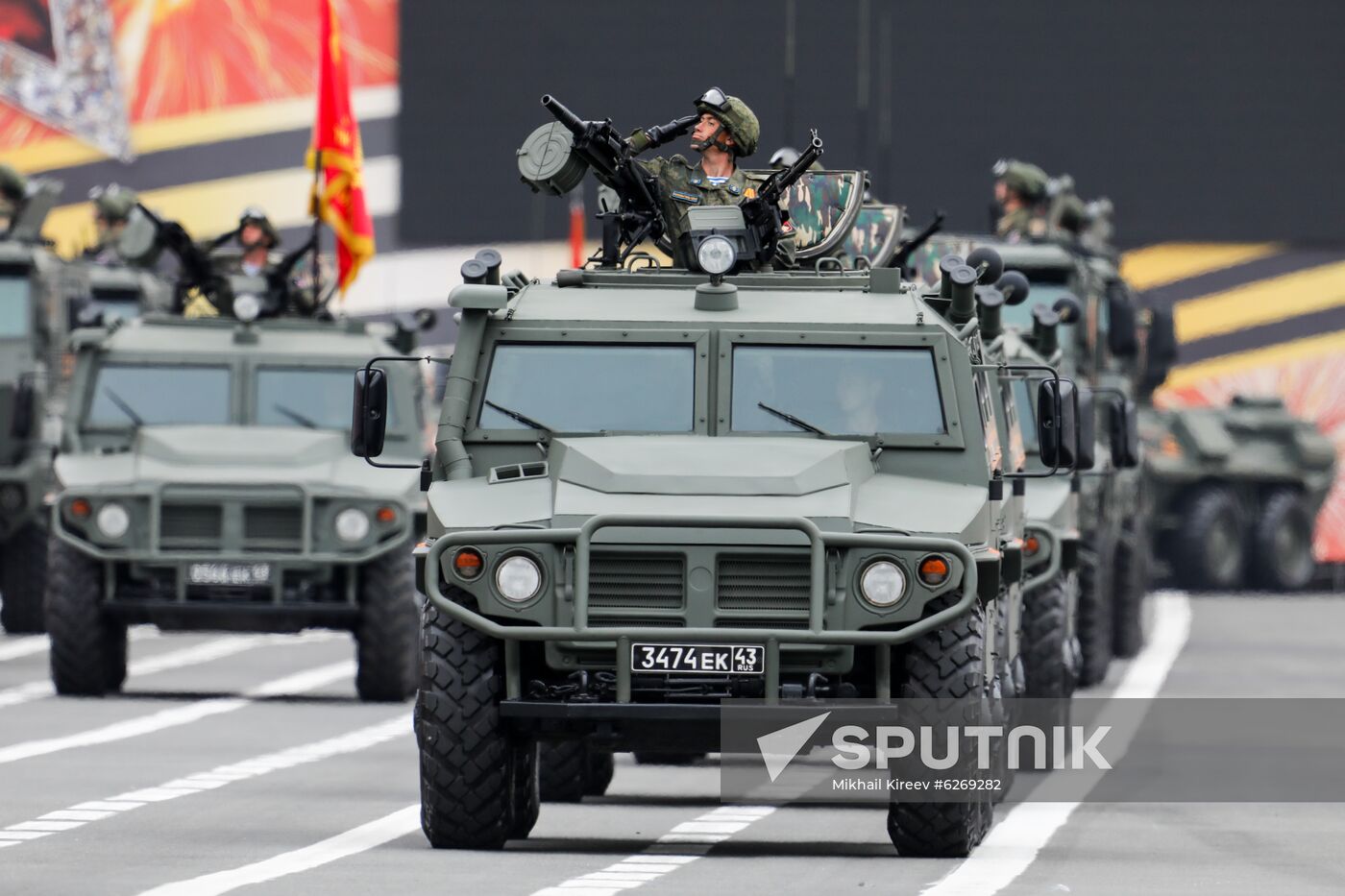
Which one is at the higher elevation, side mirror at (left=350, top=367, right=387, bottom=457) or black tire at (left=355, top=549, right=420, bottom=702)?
side mirror at (left=350, top=367, right=387, bottom=457)

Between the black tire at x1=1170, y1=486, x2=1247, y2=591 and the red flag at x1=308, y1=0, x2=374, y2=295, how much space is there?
12.4m

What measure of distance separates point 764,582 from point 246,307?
416 inches

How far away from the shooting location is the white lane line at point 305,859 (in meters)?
12.2

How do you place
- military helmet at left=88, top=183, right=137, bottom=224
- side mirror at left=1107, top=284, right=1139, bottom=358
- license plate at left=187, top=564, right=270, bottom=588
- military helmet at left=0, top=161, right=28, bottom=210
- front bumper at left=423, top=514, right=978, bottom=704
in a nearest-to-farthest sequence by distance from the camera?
1. front bumper at left=423, top=514, right=978, bottom=704
2. license plate at left=187, top=564, right=270, bottom=588
3. side mirror at left=1107, top=284, right=1139, bottom=358
4. military helmet at left=0, top=161, right=28, bottom=210
5. military helmet at left=88, top=183, right=137, bottom=224

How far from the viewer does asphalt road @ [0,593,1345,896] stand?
12.6 m

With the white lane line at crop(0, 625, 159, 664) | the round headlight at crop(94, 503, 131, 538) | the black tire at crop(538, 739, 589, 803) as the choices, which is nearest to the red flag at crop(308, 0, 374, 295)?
the white lane line at crop(0, 625, 159, 664)

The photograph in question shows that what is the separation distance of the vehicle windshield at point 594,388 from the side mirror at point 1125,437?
7046mm

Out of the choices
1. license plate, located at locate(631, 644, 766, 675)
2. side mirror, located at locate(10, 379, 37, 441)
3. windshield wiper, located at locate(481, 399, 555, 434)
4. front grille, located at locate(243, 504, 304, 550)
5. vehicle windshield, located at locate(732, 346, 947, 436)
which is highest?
vehicle windshield, located at locate(732, 346, 947, 436)

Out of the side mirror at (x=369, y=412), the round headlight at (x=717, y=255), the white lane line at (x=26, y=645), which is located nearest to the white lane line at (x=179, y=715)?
the white lane line at (x=26, y=645)

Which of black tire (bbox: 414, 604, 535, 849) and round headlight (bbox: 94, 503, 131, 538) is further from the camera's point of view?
round headlight (bbox: 94, 503, 131, 538)

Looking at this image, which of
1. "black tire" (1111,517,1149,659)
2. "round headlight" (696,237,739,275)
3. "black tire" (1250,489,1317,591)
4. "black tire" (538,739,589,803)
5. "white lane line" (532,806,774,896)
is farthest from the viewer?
"black tire" (1250,489,1317,591)

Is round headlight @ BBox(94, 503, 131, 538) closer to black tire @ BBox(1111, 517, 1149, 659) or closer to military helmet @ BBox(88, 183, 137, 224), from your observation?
black tire @ BBox(1111, 517, 1149, 659)

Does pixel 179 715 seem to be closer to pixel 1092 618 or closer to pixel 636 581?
pixel 1092 618

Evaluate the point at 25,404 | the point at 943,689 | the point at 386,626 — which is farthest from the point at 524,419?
the point at 25,404
